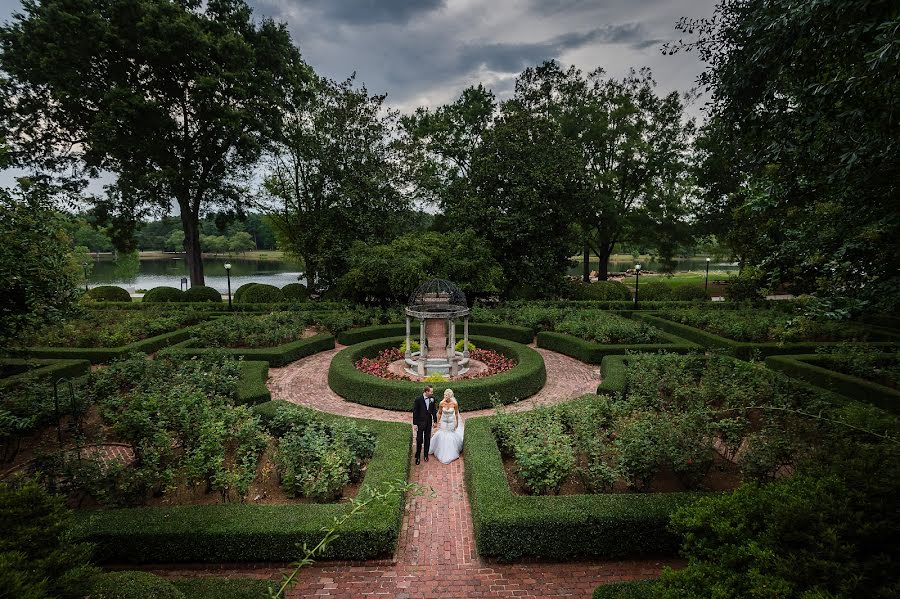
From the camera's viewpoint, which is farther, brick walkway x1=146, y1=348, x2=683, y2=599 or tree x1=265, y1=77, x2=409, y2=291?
tree x1=265, y1=77, x2=409, y2=291

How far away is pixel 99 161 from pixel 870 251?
29.5 meters

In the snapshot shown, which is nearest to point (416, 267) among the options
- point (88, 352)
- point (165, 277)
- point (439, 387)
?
point (439, 387)

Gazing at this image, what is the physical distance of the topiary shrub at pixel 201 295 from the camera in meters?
23.6

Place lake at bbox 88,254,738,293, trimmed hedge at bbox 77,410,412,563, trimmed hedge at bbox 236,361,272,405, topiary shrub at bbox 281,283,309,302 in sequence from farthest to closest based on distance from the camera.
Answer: lake at bbox 88,254,738,293 < topiary shrub at bbox 281,283,309,302 < trimmed hedge at bbox 236,361,272,405 < trimmed hedge at bbox 77,410,412,563

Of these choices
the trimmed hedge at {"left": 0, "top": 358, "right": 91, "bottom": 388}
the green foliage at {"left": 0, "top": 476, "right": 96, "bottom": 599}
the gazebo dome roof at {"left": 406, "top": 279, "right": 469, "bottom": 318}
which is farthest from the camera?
the gazebo dome roof at {"left": 406, "top": 279, "right": 469, "bottom": 318}

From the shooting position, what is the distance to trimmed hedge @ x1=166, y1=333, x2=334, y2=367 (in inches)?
506

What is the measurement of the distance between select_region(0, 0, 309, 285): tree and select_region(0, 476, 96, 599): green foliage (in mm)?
19762

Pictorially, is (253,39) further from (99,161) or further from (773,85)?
(773,85)

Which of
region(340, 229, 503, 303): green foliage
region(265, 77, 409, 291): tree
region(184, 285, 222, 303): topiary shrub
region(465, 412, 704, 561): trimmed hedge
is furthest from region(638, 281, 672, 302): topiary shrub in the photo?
region(184, 285, 222, 303): topiary shrub

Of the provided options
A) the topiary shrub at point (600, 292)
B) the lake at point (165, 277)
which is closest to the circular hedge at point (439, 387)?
the topiary shrub at point (600, 292)

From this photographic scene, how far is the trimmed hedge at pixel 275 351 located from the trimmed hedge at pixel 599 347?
933cm

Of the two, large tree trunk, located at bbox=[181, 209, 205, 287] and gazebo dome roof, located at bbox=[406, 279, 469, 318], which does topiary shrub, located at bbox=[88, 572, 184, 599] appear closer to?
gazebo dome roof, located at bbox=[406, 279, 469, 318]

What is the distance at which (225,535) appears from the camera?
5.36 meters

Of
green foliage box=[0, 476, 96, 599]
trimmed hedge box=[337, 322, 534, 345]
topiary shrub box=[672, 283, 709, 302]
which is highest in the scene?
topiary shrub box=[672, 283, 709, 302]
